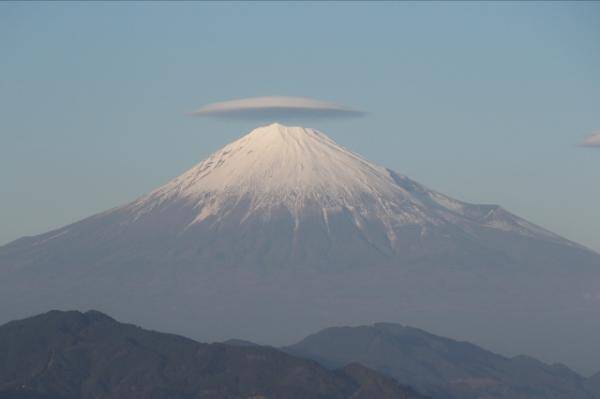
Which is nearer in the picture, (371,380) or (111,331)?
(371,380)

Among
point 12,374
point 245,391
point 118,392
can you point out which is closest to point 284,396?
point 245,391

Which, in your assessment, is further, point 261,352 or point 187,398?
point 261,352

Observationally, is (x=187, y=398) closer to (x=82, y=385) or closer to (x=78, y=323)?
(x=82, y=385)

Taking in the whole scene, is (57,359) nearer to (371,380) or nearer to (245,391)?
(245,391)

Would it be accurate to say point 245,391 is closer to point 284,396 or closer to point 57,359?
point 284,396

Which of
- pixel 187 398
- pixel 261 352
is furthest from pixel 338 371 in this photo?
pixel 187 398

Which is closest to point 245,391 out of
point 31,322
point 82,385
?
point 82,385
